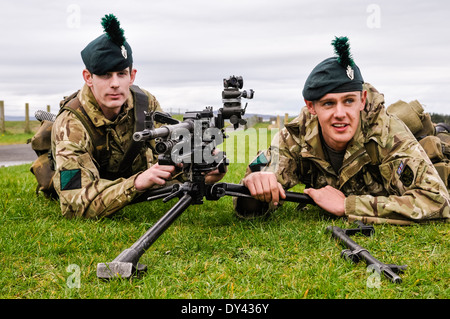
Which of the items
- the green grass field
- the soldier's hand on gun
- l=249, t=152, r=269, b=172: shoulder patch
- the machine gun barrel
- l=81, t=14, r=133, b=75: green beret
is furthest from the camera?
l=81, t=14, r=133, b=75: green beret

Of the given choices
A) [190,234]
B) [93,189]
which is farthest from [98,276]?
[93,189]

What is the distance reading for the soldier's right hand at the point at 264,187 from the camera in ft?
14.4

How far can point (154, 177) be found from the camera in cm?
460

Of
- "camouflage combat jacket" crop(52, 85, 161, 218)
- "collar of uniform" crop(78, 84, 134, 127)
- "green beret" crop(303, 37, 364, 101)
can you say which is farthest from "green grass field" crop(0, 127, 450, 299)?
"green beret" crop(303, 37, 364, 101)

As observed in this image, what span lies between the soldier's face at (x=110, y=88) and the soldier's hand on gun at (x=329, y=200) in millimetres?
2621

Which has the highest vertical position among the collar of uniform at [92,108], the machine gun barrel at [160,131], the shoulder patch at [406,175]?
the collar of uniform at [92,108]

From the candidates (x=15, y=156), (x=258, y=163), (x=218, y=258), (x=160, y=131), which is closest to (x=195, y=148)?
(x=160, y=131)

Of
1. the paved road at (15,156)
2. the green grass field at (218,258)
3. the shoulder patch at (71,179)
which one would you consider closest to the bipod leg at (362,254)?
the green grass field at (218,258)

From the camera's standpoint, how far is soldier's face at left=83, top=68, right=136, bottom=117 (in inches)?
216

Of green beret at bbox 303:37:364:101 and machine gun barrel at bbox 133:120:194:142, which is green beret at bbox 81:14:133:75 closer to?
machine gun barrel at bbox 133:120:194:142

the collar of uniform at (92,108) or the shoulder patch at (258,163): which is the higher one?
the collar of uniform at (92,108)

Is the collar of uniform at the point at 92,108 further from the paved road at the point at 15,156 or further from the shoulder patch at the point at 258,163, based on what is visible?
the paved road at the point at 15,156
